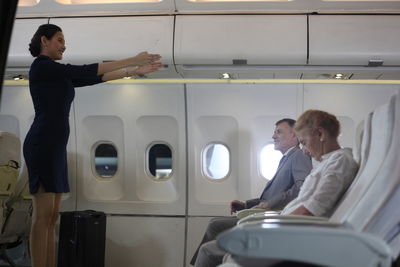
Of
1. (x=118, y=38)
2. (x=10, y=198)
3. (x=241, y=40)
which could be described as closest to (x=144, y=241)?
(x=10, y=198)

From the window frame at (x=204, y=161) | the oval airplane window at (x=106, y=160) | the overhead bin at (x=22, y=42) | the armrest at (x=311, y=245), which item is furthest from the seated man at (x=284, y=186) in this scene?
the armrest at (x=311, y=245)

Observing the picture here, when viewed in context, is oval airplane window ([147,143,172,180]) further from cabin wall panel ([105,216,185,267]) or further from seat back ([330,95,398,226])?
seat back ([330,95,398,226])

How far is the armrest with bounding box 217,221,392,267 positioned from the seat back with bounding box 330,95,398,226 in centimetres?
23

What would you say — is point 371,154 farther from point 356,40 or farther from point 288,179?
point 356,40

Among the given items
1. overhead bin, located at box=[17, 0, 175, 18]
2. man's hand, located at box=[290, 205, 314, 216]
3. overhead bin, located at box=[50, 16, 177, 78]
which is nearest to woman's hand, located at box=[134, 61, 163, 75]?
overhead bin, located at box=[50, 16, 177, 78]

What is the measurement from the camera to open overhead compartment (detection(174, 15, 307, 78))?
4.53 m

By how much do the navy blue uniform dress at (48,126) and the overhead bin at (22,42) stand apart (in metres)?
1.18

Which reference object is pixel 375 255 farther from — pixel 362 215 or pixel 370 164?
pixel 370 164

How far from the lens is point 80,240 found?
512 centimetres

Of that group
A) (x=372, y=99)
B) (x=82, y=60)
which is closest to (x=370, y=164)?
(x=82, y=60)

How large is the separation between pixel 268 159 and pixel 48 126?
2895mm

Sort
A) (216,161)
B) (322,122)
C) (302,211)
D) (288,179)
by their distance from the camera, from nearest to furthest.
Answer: (302,211) → (322,122) → (288,179) → (216,161)

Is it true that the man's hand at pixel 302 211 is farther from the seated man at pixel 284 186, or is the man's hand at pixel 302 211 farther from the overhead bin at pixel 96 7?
the overhead bin at pixel 96 7

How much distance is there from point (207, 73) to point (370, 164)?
2.84 meters
